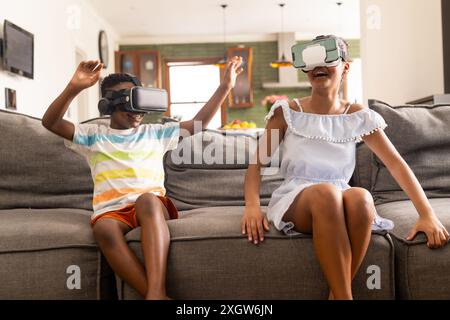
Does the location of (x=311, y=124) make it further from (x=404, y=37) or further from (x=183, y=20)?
(x=183, y=20)

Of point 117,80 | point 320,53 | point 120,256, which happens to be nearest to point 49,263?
point 120,256

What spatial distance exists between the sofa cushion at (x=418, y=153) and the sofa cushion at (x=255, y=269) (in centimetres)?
54

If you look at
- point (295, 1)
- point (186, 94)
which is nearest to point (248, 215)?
point (295, 1)

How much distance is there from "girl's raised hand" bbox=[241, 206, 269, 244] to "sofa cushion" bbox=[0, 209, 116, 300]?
427 mm

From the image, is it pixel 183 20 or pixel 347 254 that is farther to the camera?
pixel 183 20

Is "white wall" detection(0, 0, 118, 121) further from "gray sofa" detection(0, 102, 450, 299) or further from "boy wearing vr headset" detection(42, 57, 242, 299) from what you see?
"gray sofa" detection(0, 102, 450, 299)

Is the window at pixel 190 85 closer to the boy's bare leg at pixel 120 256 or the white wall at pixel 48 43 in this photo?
the white wall at pixel 48 43

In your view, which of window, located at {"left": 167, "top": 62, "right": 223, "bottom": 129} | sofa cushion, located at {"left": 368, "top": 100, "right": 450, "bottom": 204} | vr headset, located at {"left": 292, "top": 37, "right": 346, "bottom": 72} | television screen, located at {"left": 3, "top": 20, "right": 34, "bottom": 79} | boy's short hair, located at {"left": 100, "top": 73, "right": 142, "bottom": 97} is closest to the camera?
vr headset, located at {"left": 292, "top": 37, "right": 346, "bottom": 72}

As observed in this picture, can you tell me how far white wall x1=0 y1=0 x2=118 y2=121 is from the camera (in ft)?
17.2

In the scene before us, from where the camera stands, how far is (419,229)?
Answer: 1.57m

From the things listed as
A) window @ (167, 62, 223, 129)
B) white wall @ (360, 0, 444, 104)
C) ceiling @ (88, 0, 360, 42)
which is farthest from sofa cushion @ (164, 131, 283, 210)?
window @ (167, 62, 223, 129)

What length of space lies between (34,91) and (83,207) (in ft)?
12.7

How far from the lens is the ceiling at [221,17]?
25.9ft

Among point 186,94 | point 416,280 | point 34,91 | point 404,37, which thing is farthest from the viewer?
point 186,94
